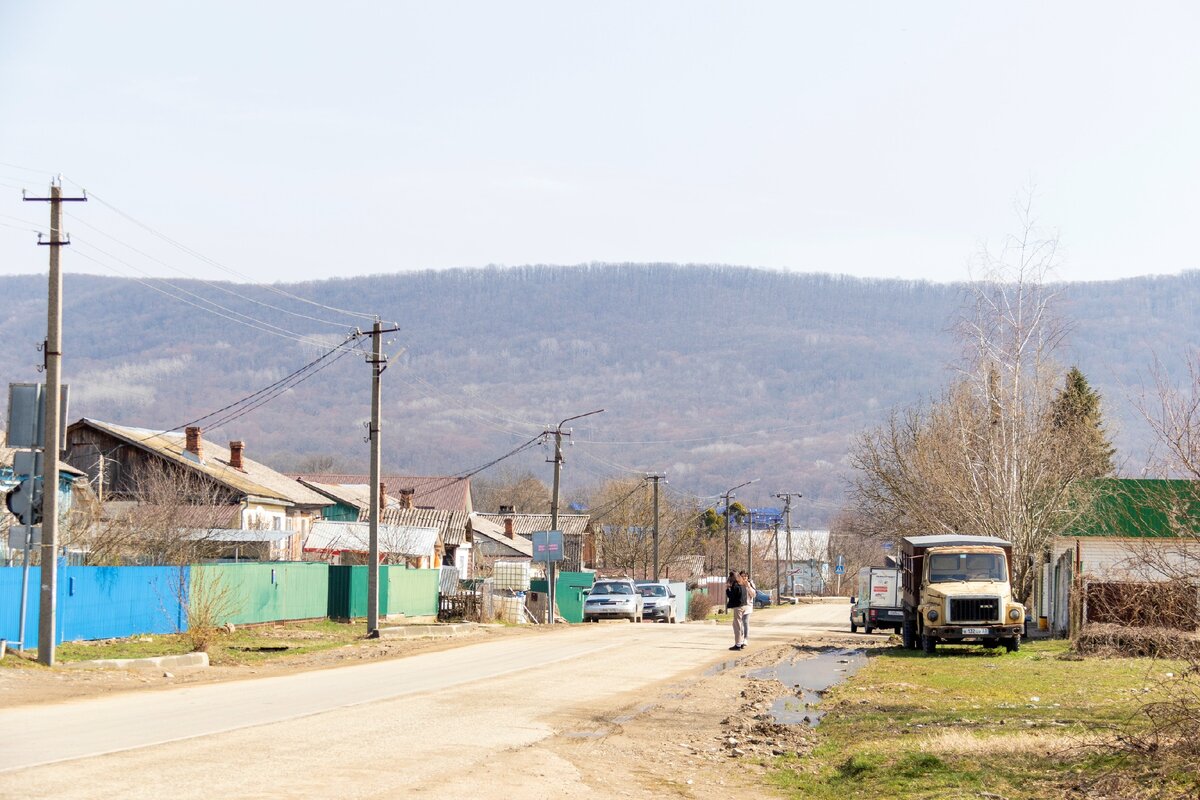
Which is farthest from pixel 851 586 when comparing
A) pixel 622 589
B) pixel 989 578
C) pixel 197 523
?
pixel 989 578

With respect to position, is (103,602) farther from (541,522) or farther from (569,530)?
(541,522)

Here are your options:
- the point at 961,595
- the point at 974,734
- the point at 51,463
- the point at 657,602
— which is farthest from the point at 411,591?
the point at 974,734

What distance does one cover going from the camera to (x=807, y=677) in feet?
83.2

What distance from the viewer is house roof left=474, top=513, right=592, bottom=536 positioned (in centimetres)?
10056

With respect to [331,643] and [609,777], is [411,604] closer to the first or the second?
[331,643]

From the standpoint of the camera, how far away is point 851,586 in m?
154

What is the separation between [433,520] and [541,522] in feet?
106

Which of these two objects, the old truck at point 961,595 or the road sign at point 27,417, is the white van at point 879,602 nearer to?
the old truck at point 961,595

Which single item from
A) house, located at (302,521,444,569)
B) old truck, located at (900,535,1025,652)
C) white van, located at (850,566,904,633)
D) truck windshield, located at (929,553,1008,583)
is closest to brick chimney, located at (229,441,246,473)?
house, located at (302,521,444,569)

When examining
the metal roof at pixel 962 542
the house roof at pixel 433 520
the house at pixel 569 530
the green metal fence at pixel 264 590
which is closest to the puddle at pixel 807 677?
the metal roof at pixel 962 542

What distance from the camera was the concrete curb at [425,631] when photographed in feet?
124

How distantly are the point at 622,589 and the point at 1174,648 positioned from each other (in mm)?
41348

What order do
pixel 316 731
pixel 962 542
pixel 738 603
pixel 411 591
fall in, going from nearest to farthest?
pixel 316 731 → pixel 962 542 → pixel 738 603 → pixel 411 591

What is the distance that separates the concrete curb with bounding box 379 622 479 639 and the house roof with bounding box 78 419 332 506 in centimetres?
1816
